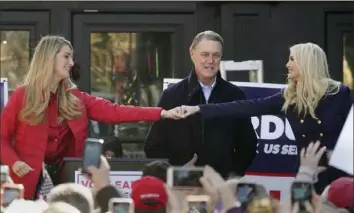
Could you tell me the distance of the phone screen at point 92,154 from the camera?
505 centimetres

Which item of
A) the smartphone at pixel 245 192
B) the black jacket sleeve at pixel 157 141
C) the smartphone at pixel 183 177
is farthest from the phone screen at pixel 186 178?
the black jacket sleeve at pixel 157 141

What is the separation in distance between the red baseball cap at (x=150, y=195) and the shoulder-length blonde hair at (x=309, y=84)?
4.47 ft

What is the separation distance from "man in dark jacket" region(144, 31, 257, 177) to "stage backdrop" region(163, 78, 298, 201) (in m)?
0.84

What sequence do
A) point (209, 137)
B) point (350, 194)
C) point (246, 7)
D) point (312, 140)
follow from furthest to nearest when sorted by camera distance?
point (246, 7) → point (209, 137) → point (312, 140) → point (350, 194)

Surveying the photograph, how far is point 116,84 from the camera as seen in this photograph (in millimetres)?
8727

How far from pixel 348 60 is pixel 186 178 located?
3.97 m

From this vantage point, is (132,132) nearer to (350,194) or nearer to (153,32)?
(153,32)

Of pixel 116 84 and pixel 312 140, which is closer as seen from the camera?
pixel 312 140

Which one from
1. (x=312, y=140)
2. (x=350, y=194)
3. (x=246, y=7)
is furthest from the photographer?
(x=246, y=7)

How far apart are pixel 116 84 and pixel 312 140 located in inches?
113

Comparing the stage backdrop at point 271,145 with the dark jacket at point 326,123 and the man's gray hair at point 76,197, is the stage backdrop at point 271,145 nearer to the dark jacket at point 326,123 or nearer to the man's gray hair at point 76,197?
the dark jacket at point 326,123

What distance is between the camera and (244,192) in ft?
15.9

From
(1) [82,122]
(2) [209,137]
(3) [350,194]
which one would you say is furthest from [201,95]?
(3) [350,194]

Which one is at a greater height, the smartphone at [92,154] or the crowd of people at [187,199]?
the smartphone at [92,154]
